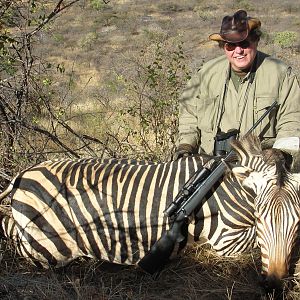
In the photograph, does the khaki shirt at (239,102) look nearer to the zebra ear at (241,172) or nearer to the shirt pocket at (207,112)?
the shirt pocket at (207,112)

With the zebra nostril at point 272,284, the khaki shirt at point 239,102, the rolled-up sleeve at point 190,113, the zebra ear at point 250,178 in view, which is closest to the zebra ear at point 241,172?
the zebra ear at point 250,178

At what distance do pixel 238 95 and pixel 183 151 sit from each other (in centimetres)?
72

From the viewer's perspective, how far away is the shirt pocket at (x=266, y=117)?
4.08m

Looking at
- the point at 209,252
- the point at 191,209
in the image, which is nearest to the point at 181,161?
the point at 191,209

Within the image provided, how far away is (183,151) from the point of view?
4.02m

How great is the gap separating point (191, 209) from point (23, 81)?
234 centimetres

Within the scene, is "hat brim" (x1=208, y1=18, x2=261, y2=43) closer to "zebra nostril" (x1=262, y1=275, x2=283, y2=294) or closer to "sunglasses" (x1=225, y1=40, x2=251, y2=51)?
"sunglasses" (x1=225, y1=40, x2=251, y2=51)

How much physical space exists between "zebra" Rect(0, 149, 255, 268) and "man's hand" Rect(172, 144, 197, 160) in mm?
270

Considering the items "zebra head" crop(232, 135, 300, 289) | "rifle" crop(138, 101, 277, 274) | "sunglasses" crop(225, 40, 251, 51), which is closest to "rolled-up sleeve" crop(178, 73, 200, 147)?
"sunglasses" crop(225, 40, 251, 51)

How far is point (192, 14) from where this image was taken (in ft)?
96.0

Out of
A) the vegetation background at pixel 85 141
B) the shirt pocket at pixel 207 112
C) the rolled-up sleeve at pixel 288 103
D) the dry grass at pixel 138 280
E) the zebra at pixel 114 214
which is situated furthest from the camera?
the shirt pocket at pixel 207 112

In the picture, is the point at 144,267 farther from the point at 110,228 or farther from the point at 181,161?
the point at 181,161

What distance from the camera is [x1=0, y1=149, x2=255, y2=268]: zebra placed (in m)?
3.45

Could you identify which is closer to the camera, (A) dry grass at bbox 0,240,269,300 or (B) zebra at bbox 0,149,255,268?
(A) dry grass at bbox 0,240,269,300
